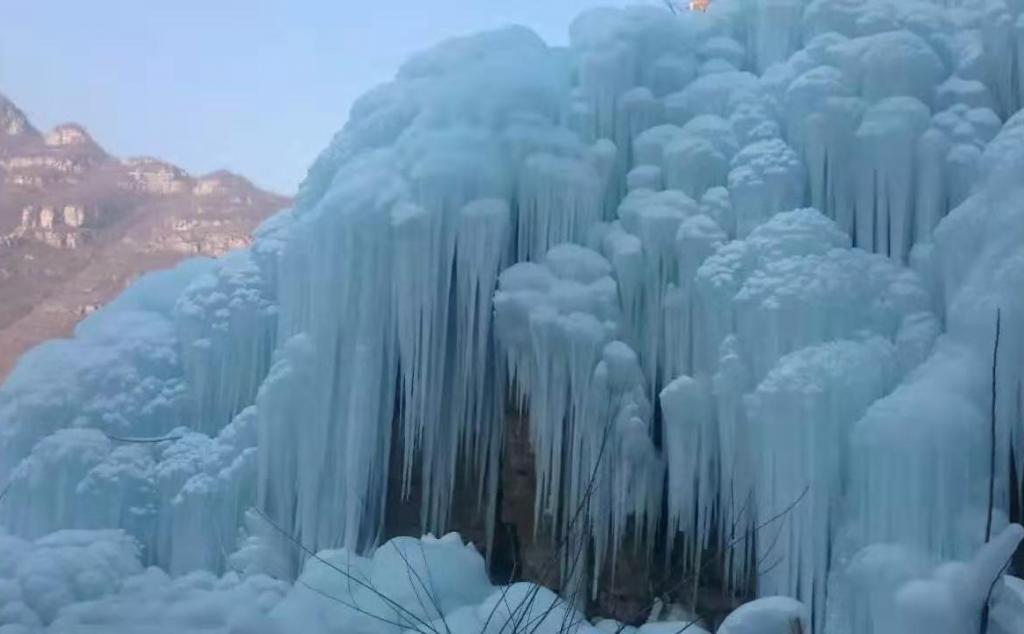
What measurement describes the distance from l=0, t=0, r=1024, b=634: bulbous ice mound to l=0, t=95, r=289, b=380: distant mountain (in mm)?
1956

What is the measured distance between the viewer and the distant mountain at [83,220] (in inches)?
328

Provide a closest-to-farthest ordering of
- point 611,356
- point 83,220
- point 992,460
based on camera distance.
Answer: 1. point 992,460
2. point 611,356
3. point 83,220

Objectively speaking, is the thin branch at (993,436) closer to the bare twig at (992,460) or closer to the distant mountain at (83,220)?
the bare twig at (992,460)

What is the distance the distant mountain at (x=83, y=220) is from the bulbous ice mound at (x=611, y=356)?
1.96 meters

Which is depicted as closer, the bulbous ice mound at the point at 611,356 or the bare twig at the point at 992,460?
the bare twig at the point at 992,460

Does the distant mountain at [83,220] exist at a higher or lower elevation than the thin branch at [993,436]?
higher

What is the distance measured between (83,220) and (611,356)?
19.0 feet

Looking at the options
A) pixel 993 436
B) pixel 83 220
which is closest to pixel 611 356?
pixel 993 436

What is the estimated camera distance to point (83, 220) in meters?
8.92

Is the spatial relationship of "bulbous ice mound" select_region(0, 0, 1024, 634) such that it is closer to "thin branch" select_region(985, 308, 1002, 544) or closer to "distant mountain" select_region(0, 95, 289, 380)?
"thin branch" select_region(985, 308, 1002, 544)

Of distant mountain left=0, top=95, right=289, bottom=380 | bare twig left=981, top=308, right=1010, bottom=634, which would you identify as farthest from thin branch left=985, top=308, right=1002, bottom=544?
distant mountain left=0, top=95, right=289, bottom=380

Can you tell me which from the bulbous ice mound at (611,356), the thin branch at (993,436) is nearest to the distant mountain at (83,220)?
the bulbous ice mound at (611,356)

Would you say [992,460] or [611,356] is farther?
[611,356]

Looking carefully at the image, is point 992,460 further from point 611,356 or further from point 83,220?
point 83,220
